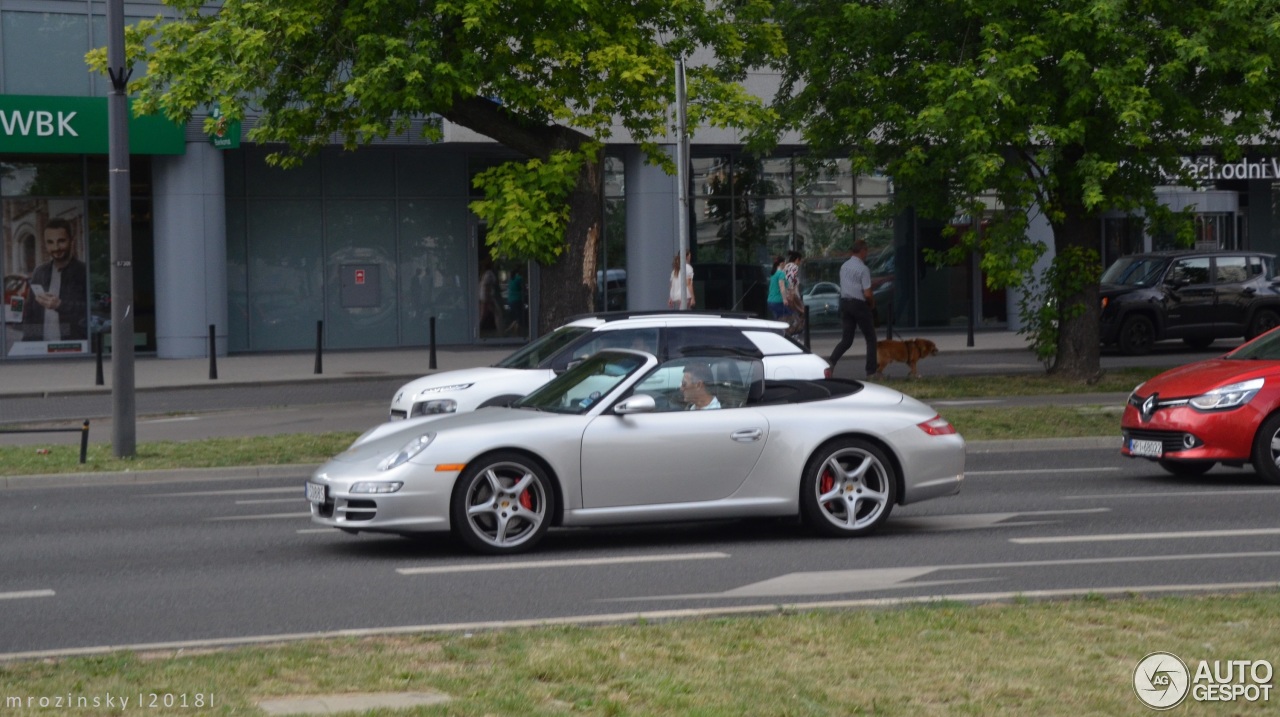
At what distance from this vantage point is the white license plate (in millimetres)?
9789

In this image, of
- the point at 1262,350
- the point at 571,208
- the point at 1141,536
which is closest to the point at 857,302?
the point at 571,208

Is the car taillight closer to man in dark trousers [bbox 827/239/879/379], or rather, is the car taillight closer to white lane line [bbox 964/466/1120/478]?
white lane line [bbox 964/466/1120/478]

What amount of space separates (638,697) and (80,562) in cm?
540

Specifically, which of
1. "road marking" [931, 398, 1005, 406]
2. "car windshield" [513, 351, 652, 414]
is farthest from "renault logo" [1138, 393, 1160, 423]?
"road marking" [931, 398, 1005, 406]

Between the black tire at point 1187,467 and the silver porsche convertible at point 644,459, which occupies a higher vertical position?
the silver porsche convertible at point 644,459

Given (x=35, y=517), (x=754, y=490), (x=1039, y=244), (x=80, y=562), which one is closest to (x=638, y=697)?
(x=754, y=490)

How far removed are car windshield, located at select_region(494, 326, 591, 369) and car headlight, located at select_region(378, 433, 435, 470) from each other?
5.52 meters

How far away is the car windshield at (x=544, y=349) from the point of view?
15359 millimetres

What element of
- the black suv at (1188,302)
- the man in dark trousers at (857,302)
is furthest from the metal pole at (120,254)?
the black suv at (1188,302)

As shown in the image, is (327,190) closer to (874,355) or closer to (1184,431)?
(874,355)

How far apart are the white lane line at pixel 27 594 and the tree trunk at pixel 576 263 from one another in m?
11.5

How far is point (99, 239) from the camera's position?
3147 cm

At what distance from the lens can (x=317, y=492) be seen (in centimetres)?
984

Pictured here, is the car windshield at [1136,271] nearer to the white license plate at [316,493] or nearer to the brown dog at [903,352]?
the brown dog at [903,352]
